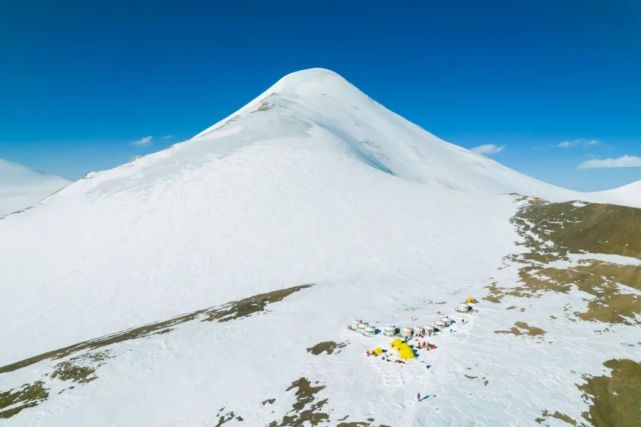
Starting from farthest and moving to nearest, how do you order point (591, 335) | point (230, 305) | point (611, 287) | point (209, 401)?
1. point (230, 305)
2. point (611, 287)
3. point (591, 335)
4. point (209, 401)

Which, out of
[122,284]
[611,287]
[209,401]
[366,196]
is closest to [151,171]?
[122,284]

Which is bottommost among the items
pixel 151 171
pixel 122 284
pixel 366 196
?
pixel 122 284

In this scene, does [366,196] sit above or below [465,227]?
above

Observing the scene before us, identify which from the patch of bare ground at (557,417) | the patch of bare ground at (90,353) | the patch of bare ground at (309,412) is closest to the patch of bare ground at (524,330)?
the patch of bare ground at (557,417)

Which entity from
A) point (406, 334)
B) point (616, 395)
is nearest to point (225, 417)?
point (406, 334)

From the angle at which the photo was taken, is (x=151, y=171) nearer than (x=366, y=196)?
No

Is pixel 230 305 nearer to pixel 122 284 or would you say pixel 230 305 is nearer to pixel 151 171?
pixel 122 284
